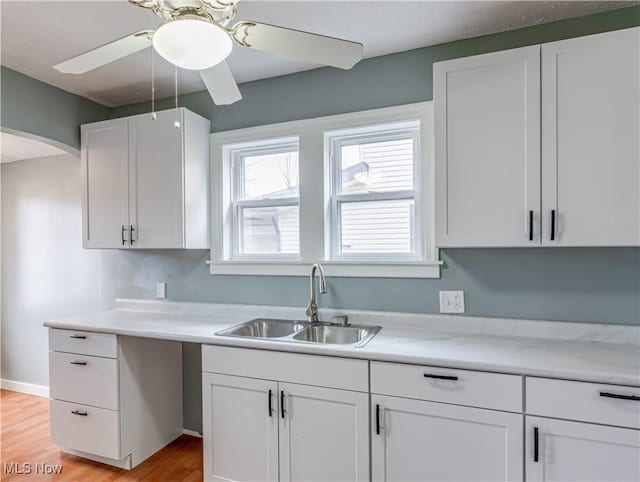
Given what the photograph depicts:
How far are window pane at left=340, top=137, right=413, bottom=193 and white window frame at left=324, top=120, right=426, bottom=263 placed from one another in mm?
29

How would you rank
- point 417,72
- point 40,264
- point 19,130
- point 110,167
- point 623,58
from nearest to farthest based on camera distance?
point 623,58 → point 417,72 → point 19,130 → point 110,167 → point 40,264

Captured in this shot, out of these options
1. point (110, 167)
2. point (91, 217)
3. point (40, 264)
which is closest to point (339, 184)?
point (110, 167)

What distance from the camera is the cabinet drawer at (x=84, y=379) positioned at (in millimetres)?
2318

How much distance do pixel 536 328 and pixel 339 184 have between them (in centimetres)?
137

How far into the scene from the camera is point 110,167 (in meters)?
Answer: 2.70

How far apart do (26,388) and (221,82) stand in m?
3.79

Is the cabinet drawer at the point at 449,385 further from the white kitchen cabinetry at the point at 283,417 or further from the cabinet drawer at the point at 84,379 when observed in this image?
the cabinet drawer at the point at 84,379

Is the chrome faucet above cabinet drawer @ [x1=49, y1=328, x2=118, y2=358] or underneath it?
above

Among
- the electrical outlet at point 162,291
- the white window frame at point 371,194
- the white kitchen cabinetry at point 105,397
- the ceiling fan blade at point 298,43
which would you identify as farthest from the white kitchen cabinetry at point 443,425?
the electrical outlet at point 162,291

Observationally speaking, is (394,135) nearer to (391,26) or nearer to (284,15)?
(391,26)

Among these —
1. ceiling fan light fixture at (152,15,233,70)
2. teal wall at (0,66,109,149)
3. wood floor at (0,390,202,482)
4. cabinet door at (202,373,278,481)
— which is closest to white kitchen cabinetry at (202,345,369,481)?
cabinet door at (202,373,278,481)

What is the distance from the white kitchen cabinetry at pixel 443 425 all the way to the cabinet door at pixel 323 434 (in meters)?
0.07

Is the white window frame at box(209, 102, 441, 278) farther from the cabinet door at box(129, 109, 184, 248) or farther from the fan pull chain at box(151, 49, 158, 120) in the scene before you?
the fan pull chain at box(151, 49, 158, 120)

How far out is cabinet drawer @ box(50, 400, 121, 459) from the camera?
7.62 ft
